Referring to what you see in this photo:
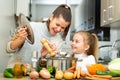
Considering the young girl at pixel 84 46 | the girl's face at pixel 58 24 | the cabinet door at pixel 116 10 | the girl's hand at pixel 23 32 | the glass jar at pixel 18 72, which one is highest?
the cabinet door at pixel 116 10

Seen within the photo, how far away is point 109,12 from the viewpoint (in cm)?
292

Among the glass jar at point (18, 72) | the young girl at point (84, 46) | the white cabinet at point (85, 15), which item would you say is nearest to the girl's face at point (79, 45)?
the young girl at point (84, 46)

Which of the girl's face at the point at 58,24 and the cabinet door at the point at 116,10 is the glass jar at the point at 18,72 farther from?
the cabinet door at the point at 116,10

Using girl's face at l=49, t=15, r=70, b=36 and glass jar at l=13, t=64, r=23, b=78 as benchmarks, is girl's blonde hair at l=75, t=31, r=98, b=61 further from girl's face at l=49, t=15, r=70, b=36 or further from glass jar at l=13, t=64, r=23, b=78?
glass jar at l=13, t=64, r=23, b=78

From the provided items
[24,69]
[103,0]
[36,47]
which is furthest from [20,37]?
[103,0]

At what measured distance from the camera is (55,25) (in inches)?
58.4

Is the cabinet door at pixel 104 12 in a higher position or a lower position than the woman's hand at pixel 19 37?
higher

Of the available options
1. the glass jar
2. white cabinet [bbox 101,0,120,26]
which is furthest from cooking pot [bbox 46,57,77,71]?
white cabinet [bbox 101,0,120,26]

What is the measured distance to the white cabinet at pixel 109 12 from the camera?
262cm

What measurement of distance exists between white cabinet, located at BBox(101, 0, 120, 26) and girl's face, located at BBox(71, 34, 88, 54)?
3.81 feet

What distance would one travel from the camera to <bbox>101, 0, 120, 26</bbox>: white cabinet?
262 cm

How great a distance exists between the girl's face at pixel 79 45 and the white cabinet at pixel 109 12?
1.16 meters

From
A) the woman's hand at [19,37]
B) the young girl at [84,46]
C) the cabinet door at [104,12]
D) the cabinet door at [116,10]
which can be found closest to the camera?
the woman's hand at [19,37]

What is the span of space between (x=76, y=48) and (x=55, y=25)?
0.19 meters
